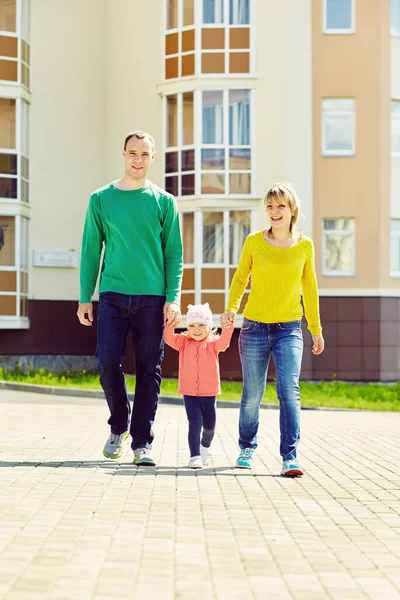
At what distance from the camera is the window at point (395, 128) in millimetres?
32188

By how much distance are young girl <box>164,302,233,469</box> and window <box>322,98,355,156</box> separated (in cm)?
2338

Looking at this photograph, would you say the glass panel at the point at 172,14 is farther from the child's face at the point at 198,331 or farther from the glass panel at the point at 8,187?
the child's face at the point at 198,331

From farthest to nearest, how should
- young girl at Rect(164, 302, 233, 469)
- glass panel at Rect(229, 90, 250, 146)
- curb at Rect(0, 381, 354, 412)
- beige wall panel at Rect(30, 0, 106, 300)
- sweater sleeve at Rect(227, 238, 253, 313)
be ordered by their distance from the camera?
1. beige wall panel at Rect(30, 0, 106, 300)
2. glass panel at Rect(229, 90, 250, 146)
3. curb at Rect(0, 381, 354, 412)
4. young girl at Rect(164, 302, 233, 469)
5. sweater sleeve at Rect(227, 238, 253, 313)

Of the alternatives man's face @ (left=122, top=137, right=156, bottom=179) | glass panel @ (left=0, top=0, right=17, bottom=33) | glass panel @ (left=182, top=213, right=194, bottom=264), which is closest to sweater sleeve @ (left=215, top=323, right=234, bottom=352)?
man's face @ (left=122, top=137, right=156, bottom=179)

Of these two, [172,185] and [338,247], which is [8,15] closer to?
[172,185]

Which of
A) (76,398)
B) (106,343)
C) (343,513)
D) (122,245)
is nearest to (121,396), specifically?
(106,343)

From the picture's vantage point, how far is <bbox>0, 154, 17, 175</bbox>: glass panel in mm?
32188

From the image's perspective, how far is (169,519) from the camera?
20.7 feet

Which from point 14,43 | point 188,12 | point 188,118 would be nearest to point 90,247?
point 188,118

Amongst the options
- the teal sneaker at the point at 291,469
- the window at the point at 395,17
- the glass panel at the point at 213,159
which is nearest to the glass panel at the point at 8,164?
the glass panel at the point at 213,159

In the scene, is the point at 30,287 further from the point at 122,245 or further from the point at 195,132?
the point at 122,245

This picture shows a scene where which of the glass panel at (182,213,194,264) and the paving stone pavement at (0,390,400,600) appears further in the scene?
the glass panel at (182,213,194,264)

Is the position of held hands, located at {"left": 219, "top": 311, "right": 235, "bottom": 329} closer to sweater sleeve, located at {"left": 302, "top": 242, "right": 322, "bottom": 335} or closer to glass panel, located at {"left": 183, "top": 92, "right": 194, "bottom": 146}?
sweater sleeve, located at {"left": 302, "top": 242, "right": 322, "bottom": 335}

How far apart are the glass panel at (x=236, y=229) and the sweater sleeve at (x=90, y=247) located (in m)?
22.8
